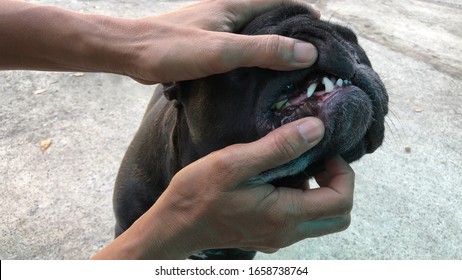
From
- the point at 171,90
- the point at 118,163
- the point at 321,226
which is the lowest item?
the point at 118,163

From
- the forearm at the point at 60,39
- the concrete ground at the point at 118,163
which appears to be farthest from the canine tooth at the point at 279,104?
the concrete ground at the point at 118,163

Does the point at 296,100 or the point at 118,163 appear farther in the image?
the point at 118,163

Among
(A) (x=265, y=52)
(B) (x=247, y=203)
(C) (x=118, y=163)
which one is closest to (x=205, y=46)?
(A) (x=265, y=52)

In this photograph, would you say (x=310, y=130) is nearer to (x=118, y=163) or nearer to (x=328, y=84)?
(x=328, y=84)

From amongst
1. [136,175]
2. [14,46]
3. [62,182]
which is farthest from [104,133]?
[14,46]

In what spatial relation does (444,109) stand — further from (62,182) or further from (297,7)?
(62,182)

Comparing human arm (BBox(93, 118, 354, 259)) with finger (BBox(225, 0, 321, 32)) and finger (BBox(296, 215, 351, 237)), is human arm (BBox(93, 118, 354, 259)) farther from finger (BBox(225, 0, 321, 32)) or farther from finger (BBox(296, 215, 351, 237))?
finger (BBox(225, 0, 321, 32))

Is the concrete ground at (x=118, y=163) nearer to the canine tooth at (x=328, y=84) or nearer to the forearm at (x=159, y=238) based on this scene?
the canine tooth at (x=328, y=84)
